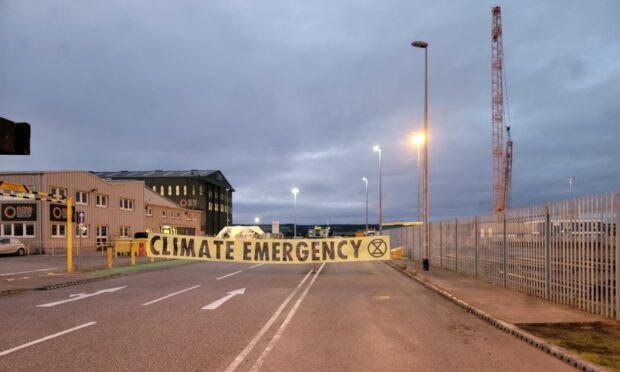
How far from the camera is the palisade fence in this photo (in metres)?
11.1

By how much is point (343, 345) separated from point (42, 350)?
16.3 ft

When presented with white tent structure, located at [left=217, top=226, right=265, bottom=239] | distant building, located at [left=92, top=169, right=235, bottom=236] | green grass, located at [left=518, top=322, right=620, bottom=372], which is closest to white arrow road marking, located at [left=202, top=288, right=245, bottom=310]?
green grass, located at [left=518, top=322, right=620, bottom=372]

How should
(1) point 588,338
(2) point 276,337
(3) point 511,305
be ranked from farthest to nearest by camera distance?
(3) point 511,305 → (2) point 276,337 → (1) point 588,338

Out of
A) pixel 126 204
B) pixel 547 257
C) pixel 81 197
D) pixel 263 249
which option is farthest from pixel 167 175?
pixel 547 257

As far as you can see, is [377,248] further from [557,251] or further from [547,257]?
[557,251]

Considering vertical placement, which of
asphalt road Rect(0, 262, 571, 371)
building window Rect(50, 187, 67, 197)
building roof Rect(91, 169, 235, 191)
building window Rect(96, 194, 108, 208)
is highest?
building roof Rect(91, 169, 235, 191)

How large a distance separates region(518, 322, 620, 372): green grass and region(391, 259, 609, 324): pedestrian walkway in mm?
577

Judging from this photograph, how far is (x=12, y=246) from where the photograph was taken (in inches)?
1570

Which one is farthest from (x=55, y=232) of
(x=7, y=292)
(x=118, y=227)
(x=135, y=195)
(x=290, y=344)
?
(x=290, y=344)

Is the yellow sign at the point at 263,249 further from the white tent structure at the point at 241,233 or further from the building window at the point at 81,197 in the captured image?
the building window at the point at 81,197

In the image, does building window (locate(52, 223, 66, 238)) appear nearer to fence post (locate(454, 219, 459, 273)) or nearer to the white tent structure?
the white tent structure

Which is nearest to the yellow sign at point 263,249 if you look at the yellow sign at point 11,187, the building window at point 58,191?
the yellow sign at point 11,187

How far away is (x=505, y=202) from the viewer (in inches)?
3799

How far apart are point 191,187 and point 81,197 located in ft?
164
